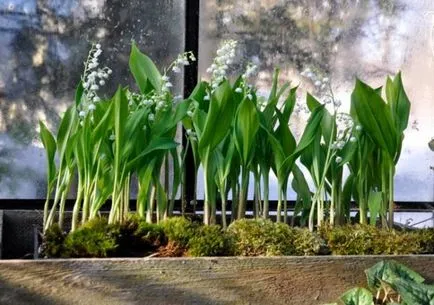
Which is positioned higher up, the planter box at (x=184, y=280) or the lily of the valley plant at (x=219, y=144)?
the lily of the valley plant at (x=219, y=144)

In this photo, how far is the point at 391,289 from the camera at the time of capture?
4.35ft

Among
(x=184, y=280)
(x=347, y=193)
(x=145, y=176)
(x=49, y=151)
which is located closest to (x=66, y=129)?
(x=49, y=151)

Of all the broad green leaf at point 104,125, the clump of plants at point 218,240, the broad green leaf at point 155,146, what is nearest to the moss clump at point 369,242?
the clump of plants at point 218,240

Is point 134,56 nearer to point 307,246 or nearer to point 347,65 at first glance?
point 307,246

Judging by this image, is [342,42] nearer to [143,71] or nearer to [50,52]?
[143,71]

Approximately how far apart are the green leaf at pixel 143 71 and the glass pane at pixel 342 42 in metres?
0.39

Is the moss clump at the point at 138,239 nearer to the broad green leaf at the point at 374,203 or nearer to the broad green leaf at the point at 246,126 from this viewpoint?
the broad green leaf at the point at 246,126

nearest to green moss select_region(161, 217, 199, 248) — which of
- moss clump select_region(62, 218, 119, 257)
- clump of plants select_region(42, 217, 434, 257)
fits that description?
clump of plants select_region(42, 217, 434, 257)

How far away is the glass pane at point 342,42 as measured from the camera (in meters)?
1.97

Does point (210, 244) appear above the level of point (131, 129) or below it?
below

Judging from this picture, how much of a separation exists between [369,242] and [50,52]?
0.94 m

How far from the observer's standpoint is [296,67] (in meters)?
1.99

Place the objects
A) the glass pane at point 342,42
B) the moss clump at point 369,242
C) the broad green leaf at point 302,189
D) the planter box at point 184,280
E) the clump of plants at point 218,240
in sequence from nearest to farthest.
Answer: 1. the planter box at point 184,280
2. the clump of plants at point 218,240
3. the moss clump at point 369,242
4. the broad green leaf at point 302,189
5. the glass pane at point 342,42

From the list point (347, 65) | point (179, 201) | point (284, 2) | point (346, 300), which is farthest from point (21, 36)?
point (346, 300)
